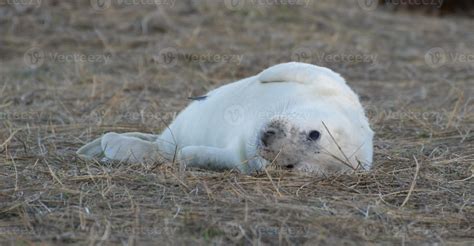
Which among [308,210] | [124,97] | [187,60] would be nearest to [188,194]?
[308,210]

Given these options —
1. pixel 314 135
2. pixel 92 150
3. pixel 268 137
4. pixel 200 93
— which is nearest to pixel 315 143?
pixel 314 135

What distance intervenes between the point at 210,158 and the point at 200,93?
3.08 meters

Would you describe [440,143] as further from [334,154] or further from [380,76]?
[380,76]

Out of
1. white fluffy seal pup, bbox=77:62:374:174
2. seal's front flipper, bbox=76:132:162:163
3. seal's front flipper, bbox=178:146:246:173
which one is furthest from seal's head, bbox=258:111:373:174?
seal's front flipper, bbox=76:132:162:163

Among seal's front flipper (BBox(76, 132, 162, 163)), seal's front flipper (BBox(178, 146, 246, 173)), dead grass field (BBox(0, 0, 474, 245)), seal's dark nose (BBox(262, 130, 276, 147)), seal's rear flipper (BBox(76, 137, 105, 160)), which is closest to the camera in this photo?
dead grass field (BBox(0, 0, 474, 245))

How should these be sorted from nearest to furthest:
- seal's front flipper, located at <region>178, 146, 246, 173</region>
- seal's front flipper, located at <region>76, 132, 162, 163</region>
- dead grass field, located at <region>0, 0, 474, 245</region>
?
1. dead grass field, located at <region>0, 0, 474, 245</region>
2. seal's front flipper, located at <region>178, 146, 246, 173</region>
3. seal's front flipper, located at <region>76, 132, 162, 163</region>

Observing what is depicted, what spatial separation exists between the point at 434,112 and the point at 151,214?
3.77 meters

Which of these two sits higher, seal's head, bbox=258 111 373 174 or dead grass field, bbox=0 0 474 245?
seal's head, bbox=258 111 373 174

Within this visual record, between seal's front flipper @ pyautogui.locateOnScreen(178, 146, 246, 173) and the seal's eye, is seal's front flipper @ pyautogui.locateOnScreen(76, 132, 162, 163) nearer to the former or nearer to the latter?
seal's front flipper @ pyautogui.locateOnScreen(178, 146, 246, 173)

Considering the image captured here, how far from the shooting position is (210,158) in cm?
486

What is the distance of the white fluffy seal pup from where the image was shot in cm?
446

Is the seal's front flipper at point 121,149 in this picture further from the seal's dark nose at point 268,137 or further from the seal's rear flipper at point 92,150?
the seal's dark nose at point 268,137

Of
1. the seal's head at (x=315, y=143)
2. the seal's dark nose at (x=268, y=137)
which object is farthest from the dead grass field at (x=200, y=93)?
the seal's dark nose at (x=268, y=137)

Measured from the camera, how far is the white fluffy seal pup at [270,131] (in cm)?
446
